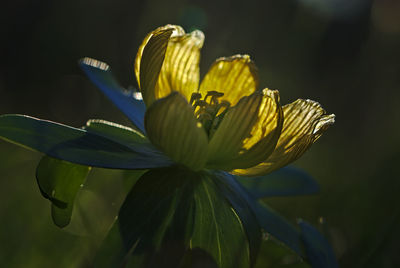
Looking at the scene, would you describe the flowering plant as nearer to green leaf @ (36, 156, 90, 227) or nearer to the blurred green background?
green leaf @ (36, 156, 90, 227)

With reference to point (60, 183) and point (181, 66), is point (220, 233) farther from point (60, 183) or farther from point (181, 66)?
point (181, 66)

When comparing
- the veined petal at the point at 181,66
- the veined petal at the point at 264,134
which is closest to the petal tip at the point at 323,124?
the veined petal at the point at 264,134

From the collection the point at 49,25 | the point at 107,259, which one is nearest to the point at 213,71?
the point at 107,259

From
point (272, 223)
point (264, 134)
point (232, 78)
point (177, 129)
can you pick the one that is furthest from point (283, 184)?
point (177, 129)

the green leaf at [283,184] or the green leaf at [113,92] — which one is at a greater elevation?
the green leaf at [113,92]

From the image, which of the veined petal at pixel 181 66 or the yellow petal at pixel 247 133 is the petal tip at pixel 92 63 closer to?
the veined petal at pixel 181 66

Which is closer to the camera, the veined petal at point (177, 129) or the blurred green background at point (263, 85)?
the veined petal at point (177, 129)

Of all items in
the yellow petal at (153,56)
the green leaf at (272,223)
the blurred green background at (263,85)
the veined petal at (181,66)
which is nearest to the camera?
the yellow petal at (153,56)

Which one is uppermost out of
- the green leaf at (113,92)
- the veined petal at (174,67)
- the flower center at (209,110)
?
the veined petal at (174,67)
